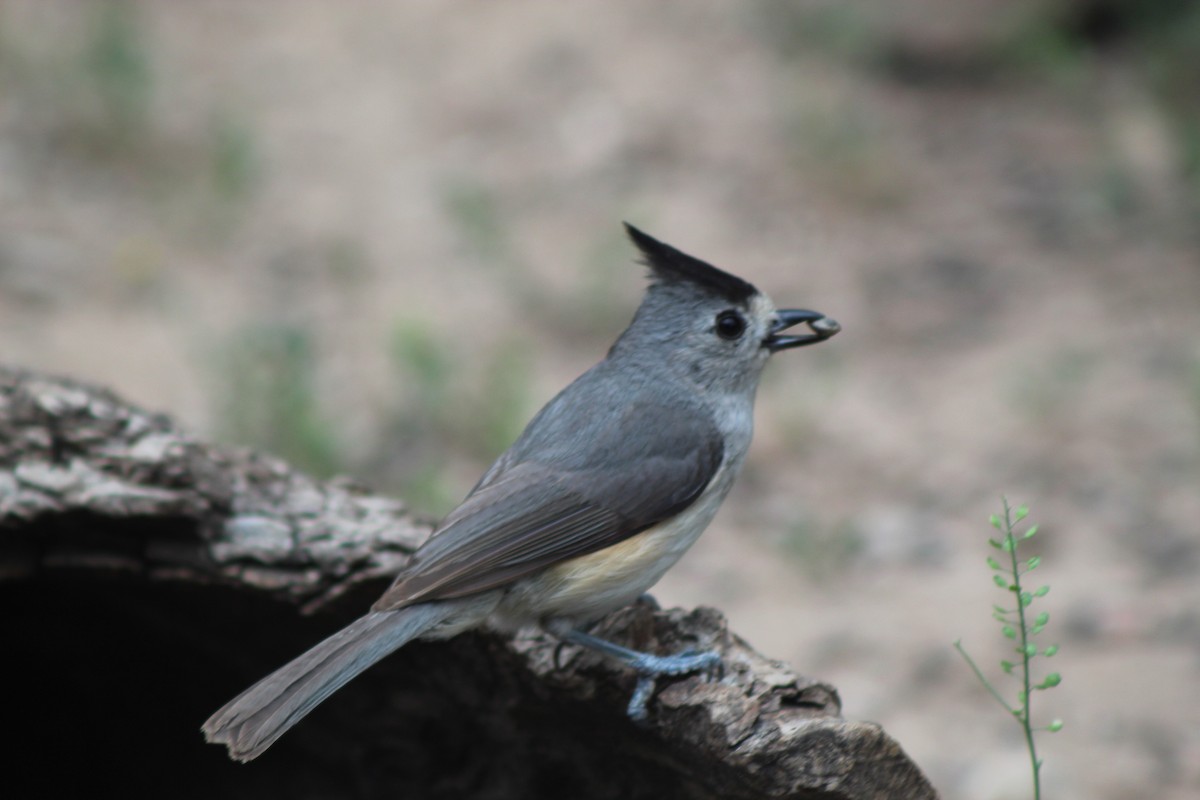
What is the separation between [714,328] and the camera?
4.17m

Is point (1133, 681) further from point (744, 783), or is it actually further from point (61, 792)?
point (61, 792)

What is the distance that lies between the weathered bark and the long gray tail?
0.45m

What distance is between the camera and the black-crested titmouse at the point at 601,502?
10.7ft

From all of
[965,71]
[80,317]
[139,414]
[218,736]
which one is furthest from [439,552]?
[965,71]

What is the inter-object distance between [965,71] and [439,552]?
7067 millimetres

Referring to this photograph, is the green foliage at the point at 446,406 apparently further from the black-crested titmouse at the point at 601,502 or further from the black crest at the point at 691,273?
the black crest at the point at 691,273

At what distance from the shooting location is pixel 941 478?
6.63 meters

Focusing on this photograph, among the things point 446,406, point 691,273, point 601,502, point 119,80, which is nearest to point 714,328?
point 691,273

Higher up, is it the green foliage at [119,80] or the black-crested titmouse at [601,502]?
the green foliage at [119,80]

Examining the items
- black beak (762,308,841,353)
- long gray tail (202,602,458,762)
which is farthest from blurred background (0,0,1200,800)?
long gray tail (202,602,458,762)

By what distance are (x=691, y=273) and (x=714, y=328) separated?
0.18 meters

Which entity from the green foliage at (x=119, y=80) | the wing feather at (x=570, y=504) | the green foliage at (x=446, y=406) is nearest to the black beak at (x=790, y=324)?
the wing feather at (x=570, y=504)

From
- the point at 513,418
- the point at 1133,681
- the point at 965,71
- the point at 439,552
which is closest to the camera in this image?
the point at 439,552

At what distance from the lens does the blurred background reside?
230 inches
